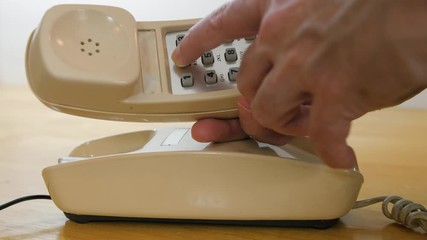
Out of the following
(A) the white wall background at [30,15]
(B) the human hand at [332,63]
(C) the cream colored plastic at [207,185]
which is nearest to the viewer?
(B) the human hand at [332,63]

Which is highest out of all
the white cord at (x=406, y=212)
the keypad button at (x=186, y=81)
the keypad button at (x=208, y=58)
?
the keypad button at (x=208, y=58)

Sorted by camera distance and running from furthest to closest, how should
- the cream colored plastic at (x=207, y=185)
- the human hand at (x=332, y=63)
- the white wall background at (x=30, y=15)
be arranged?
the white wall background at (x=30, y=15), the cream colored plastic at (x=207, y=185), the human hand at (x=332, y=63)

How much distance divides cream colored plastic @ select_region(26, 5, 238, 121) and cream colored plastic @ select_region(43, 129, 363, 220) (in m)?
0.04

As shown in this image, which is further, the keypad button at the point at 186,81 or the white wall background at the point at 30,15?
the white wall background at the point at 30,15

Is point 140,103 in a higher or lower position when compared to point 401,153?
higher

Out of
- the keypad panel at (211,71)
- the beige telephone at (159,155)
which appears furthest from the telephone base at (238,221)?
the keypad panel at (211,71)

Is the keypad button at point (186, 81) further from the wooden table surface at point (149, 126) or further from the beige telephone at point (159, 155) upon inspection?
the wooden table surface at point (149, 126)

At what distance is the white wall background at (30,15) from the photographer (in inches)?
43.6

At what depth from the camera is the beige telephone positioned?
438mm

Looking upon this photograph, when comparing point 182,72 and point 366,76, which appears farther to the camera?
point 182,72

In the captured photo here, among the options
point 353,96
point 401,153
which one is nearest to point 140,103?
point 353,96

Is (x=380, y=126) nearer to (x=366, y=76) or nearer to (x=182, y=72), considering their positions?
(x=182, y=72)

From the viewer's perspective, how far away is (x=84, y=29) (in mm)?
486

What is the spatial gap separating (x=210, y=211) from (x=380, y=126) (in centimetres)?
46
